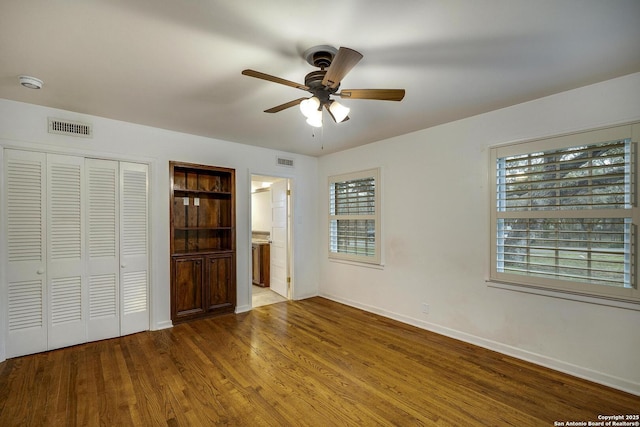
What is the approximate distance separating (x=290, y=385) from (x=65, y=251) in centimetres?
278

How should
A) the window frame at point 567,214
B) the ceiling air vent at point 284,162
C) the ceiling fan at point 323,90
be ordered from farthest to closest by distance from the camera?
the ceiling air vent at point 284,162
the window frame at point 567,214
the ceiling fan at point 323,90

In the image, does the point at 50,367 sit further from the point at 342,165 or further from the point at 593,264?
the point at 593,264

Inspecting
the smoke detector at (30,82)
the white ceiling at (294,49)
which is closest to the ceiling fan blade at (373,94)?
the white ceiling at (294,49)

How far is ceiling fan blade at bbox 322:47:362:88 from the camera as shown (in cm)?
151

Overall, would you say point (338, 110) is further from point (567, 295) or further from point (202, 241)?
point (202, 241)

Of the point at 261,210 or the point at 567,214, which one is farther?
the point at 261,210

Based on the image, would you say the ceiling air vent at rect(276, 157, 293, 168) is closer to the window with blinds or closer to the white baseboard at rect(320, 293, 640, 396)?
the window with blinds

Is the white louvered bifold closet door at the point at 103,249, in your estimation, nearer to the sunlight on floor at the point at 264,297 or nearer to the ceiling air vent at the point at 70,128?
the ceiling air vent at the point at 70,128

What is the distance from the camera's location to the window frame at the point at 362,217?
13.8ft

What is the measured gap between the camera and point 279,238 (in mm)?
5262

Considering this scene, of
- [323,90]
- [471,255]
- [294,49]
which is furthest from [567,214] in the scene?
[294,49]

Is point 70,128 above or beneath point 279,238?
above

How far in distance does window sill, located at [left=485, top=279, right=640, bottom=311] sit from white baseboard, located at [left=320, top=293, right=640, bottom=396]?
1.91 ft

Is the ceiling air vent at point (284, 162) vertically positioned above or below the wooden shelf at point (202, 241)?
above
